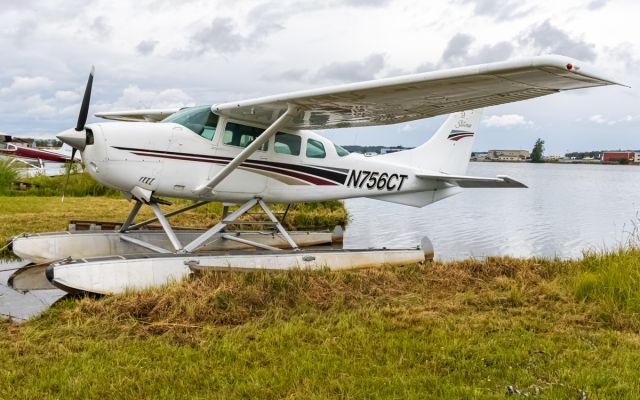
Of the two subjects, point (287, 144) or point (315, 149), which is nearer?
point (287, 144)

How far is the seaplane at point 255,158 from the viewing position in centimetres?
565

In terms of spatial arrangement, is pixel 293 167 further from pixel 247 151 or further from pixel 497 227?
pixel 497 227

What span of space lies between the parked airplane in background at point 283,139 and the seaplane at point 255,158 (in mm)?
14

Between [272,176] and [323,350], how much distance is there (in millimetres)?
4153

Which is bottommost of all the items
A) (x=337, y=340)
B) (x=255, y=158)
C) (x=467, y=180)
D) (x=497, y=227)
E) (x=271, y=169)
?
(x=497, y=227)

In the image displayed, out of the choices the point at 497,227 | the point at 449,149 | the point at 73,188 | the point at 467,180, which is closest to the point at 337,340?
the point at 467,180

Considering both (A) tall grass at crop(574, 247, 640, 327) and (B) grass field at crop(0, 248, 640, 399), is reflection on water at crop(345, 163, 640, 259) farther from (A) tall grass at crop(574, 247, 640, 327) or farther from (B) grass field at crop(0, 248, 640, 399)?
(B) grass field at crop(0, 248, 640, 399)

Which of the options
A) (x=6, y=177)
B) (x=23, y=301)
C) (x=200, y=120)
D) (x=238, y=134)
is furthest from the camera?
(x=6, y=177)

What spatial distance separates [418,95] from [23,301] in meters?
4.80

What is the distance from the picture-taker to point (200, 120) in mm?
7184

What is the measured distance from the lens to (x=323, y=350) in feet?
13.1

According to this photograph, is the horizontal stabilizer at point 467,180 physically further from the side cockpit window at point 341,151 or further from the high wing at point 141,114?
the high wing at point 141,114

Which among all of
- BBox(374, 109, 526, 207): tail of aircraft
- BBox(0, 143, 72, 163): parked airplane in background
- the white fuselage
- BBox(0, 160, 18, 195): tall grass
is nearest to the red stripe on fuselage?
the white fuselage

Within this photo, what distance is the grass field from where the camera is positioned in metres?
3.35
